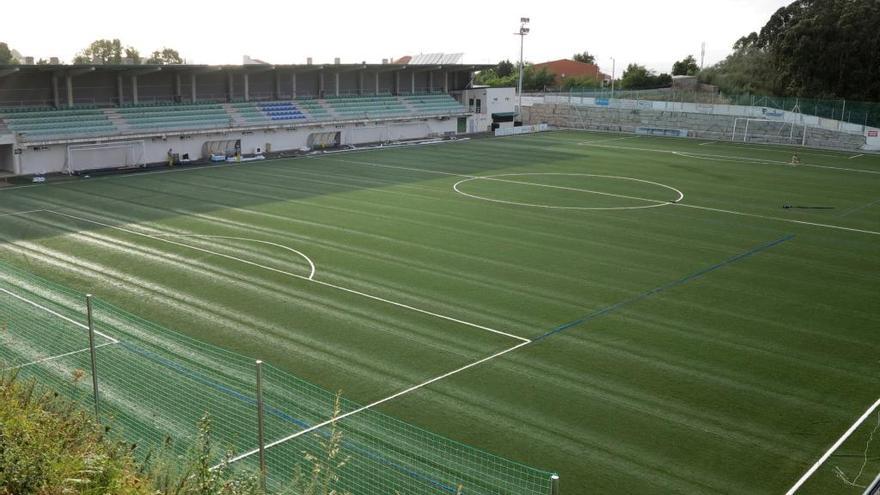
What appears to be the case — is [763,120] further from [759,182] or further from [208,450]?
[208,450]

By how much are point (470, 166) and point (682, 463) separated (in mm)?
31863

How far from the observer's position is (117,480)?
26.3 feet

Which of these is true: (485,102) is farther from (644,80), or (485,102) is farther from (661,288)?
(661,288)

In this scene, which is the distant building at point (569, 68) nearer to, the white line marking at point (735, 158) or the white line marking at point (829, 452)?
the white line marking at point (735, 158)

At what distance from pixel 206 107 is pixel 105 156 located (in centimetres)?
859

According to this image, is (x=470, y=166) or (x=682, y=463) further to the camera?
(x=470, y=166)

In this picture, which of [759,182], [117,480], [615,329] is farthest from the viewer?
[759,182]

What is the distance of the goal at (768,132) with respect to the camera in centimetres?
5444

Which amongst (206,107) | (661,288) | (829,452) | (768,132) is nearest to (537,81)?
(768,132)

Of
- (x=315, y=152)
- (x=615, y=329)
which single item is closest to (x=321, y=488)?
(x=615, y=329)

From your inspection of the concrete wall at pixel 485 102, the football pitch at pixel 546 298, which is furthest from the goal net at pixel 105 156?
the concrete wall at pixel 485 102

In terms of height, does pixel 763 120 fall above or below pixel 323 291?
above

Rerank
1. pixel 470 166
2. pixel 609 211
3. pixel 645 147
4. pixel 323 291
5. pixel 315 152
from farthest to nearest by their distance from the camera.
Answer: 1. pixel 645 147
2. pixel 315 152
3. pixel 470 166
4. pixel 609 211
5. pixel 323 291

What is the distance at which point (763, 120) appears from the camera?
56562 millimetres
